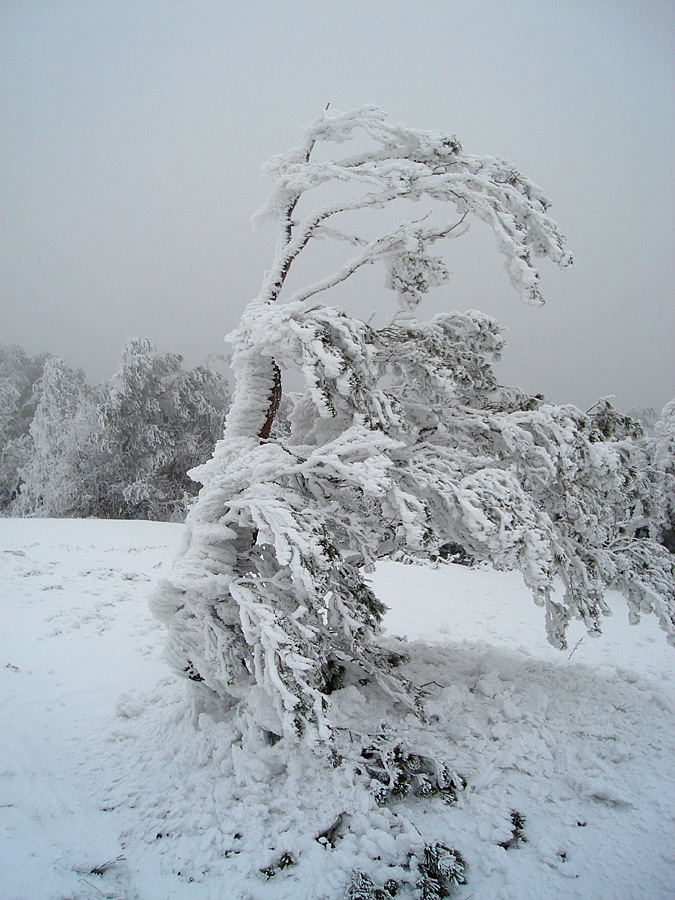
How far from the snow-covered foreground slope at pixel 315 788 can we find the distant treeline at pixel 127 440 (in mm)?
12315

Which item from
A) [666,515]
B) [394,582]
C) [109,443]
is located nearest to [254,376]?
[394,582]

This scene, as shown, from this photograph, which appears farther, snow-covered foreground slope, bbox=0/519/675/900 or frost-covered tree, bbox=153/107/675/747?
frost-covered tree, bbox=153/107/675/747

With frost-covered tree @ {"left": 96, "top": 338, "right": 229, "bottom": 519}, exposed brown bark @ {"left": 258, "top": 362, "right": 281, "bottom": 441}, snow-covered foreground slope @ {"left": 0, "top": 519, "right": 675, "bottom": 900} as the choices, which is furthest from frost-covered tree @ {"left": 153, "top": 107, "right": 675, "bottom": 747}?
frost-covered tree @ {"left": 96, "top": 338, "right": 229, "bottom": 519}

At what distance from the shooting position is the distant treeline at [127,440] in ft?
59.3

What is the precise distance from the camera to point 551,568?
14.6ft

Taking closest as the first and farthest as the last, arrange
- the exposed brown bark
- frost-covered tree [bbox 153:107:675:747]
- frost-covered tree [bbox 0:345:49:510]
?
1. frost-covered tree [bbox 153:107:675:747]
2. the exposed brown bark
3. frost-covered tree [bbox 0:345:49:510]

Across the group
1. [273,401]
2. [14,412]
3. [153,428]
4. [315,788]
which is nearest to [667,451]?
[273,401]

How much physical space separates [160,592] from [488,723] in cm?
339

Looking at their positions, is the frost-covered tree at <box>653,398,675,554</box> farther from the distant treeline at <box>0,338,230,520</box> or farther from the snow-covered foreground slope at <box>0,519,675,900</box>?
the distant treeline at <box>0,338,230,520</box>

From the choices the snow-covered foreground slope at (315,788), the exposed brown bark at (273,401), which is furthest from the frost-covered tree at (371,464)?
the snow-covered foreground slope at (315,788)

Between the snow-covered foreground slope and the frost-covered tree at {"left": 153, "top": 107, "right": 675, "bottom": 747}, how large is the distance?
575 mm

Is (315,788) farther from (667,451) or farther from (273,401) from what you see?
(667,451)

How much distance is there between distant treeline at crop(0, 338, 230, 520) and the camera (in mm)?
18062

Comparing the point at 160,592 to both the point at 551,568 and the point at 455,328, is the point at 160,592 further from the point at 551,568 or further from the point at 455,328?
the point at 455,328
